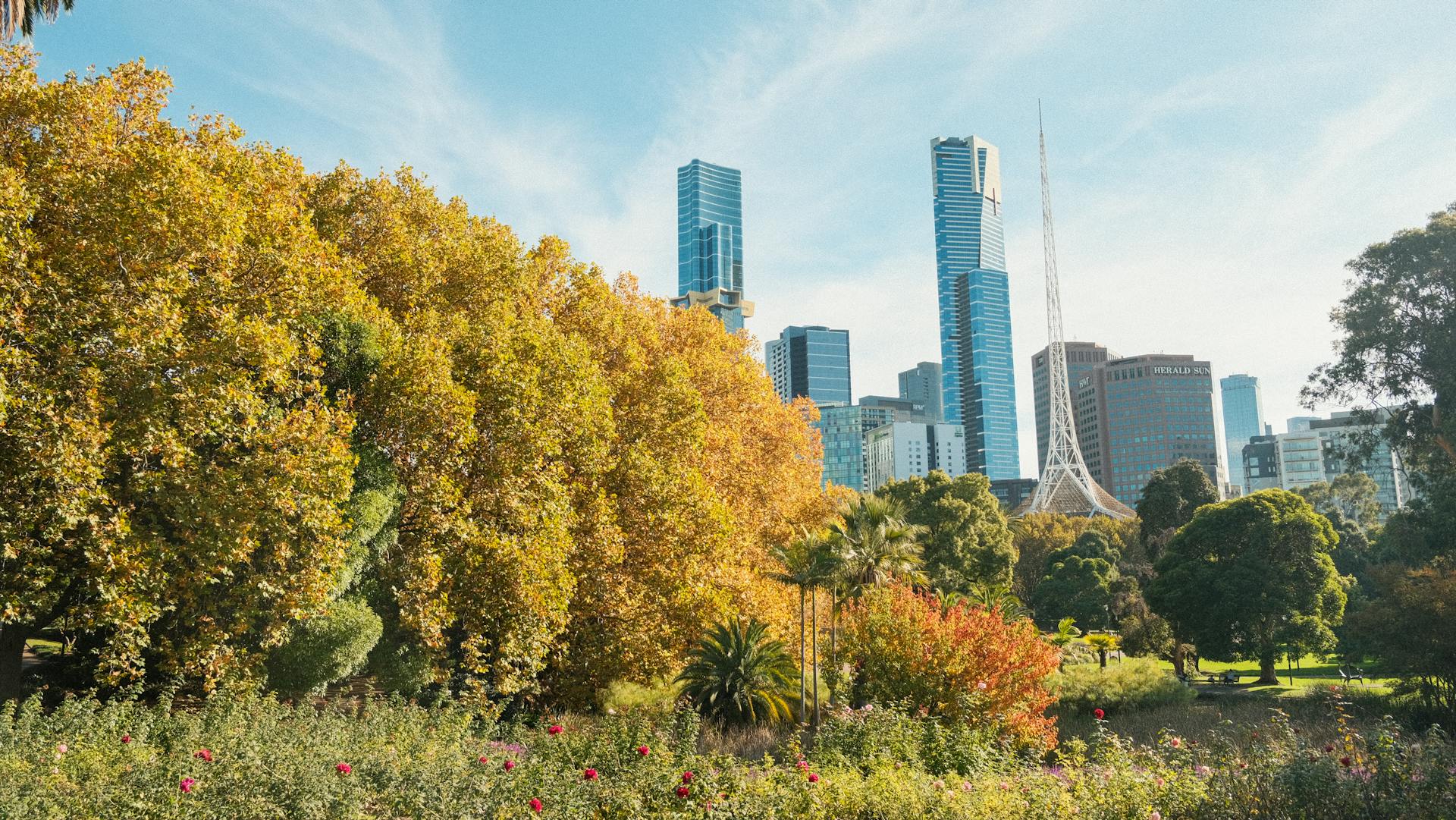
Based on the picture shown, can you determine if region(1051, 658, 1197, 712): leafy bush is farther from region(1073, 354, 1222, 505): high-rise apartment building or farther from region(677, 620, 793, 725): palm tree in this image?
region(1073, 354, 1222, 505): high-rise apartment building

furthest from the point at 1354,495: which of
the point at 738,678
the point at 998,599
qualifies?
the point at 738,678

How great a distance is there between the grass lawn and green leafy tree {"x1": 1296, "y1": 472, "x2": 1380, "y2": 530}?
1758 cm

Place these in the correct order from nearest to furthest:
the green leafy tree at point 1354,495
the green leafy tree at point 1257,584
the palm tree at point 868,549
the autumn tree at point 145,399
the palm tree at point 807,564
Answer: the autumn tree at point 145,399 < the palm tree at point 807,564 < the palm tree at point 868,549 < the green leafy tree at point 1257,584 < the green leafy tree at point 1354,495

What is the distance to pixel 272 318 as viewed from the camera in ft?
51.3

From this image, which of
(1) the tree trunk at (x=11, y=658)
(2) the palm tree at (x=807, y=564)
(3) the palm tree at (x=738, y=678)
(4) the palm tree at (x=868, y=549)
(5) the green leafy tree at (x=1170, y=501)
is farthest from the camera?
(5) the green leafy tree at (x=1170, y=501)

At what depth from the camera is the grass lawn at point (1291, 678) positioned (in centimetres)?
3418

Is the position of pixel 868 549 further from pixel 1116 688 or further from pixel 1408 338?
pixel 1408 338

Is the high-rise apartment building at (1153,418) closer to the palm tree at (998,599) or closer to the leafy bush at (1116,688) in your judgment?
the palm tree at (998,599)

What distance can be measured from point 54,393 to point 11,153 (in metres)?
4.27

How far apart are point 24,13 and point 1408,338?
4113 cm

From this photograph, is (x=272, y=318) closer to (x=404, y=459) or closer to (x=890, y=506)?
(x=404, y=459)

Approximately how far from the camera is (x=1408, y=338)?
1266 inches

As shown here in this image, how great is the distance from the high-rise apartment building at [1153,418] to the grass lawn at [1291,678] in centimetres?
14961

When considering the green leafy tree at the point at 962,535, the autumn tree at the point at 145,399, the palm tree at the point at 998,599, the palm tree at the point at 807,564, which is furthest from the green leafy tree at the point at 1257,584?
the autumn tree at the point at 145,399
